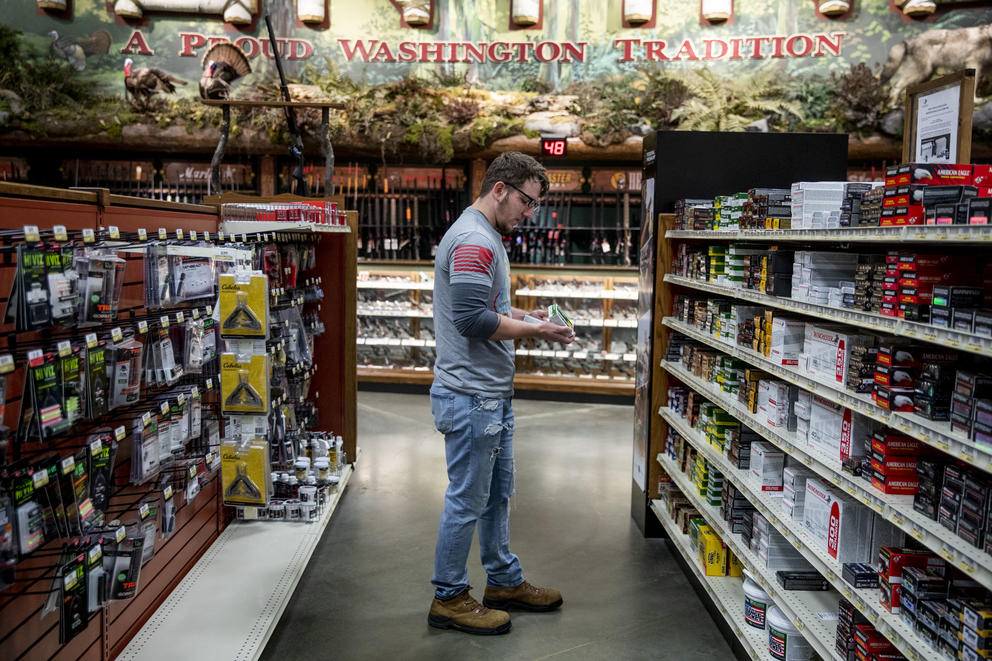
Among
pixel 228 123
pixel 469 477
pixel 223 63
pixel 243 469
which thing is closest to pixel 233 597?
pixel 243 469

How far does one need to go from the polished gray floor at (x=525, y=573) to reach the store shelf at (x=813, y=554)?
2.16 feet

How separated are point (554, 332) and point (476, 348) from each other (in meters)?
0.33

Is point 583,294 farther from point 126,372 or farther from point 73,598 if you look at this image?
point 73,598

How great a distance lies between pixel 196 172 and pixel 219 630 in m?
7.94

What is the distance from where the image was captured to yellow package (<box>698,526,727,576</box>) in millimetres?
3852

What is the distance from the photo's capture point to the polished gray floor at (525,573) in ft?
11.5

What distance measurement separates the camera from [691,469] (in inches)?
171

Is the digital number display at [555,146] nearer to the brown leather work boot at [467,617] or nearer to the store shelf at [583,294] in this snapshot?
the store shelf at [583,294]

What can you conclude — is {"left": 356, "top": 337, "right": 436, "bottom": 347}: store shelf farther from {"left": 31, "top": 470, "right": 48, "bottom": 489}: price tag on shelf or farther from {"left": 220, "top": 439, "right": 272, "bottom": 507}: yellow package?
{"left": 31, "top": 470, "right": 48, "bottom": 489}: price tag on shelf

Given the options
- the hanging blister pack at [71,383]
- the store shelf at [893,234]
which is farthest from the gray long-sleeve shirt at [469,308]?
the hanging blister pack at [71,383]

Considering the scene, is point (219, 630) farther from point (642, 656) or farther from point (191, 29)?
point (191, 29)

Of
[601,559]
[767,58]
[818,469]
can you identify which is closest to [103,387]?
[818,469]

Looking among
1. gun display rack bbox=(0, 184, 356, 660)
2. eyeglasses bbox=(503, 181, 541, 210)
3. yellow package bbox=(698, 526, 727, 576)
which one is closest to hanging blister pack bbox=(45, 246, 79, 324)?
gun display rack bbox=(0, 184, 356, 660)

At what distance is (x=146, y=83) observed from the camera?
10258 millimetres
